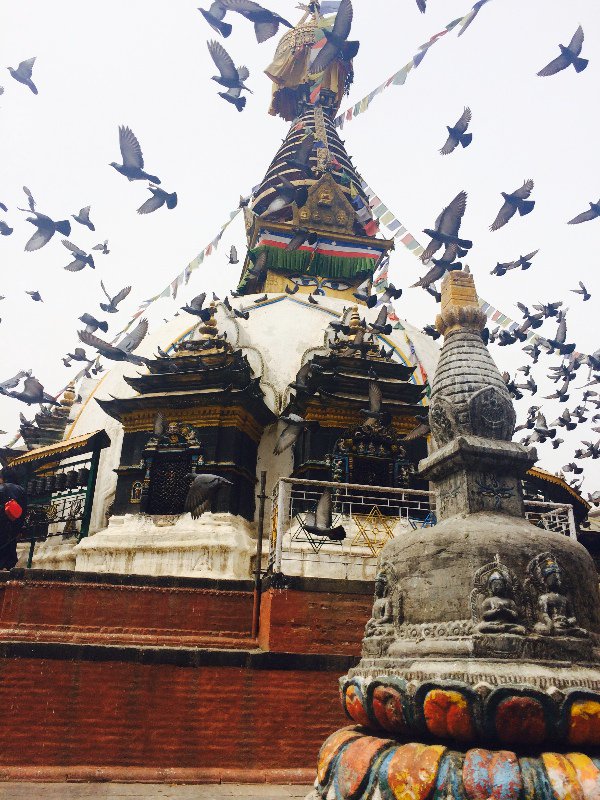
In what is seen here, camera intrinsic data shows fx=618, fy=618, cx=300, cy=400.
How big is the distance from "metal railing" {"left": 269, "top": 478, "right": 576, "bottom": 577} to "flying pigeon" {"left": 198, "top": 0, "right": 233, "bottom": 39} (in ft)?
17.4

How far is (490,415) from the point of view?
12.4 feet

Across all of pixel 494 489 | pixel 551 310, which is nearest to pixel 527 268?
pixel 551 310

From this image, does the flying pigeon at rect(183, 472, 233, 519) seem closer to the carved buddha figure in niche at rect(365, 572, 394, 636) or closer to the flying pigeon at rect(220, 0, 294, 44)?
the carved buddha figure in niche at rect(365, 572, 394, 636)

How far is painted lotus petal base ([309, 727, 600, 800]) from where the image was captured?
2.47 metres

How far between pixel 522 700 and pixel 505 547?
0.75 metres

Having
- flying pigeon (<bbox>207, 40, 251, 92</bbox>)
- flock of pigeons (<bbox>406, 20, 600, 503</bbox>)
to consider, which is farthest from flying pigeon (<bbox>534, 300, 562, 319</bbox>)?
flying pigeon (<bbox>207, 40, 251, 92</bbox>)

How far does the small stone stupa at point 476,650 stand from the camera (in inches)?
103

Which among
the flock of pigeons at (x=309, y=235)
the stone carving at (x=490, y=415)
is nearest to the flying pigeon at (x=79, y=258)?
the flock of pigeons at (x=309, y=235)

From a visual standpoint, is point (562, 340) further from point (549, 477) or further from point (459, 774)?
point (459, 774)

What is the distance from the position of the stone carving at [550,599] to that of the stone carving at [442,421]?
3.19 feet

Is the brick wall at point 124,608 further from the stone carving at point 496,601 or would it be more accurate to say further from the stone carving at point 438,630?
the stone carving at point 496,601

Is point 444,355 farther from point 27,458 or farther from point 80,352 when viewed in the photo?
point 80,352

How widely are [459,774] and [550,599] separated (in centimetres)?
92

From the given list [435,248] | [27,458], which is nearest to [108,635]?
[27,458]
